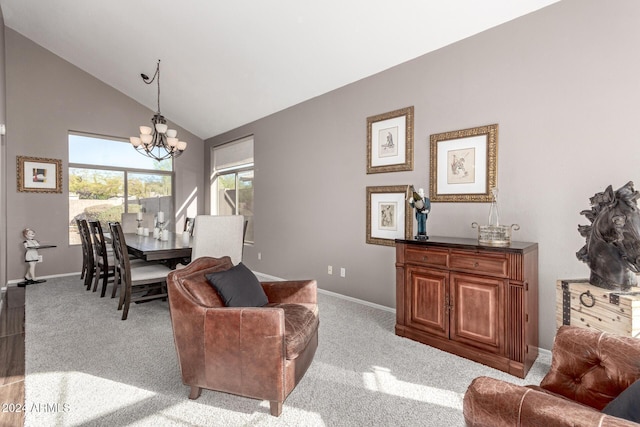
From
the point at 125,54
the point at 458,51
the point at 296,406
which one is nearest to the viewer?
the point at 296,406

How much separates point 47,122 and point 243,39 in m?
4.10

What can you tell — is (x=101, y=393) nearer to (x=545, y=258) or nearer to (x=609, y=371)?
(x=609, y=371)

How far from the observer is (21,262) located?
A: 5152 mm

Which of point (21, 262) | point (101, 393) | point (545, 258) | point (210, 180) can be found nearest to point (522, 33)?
point (545, 258)

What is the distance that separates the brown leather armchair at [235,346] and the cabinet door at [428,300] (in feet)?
4.07

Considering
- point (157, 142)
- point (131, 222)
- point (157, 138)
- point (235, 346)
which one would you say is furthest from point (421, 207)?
point (131, 222)

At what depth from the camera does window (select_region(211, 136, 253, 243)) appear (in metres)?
5.91

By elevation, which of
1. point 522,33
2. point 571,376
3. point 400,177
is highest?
point 522,33

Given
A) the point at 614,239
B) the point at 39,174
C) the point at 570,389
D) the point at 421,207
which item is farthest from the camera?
the point at 39,174

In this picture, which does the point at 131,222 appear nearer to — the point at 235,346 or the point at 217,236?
the point at 217,236

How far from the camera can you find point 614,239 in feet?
6.35

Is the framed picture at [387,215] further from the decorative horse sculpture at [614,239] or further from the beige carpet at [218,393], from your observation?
the decorative horse sculpture at [614,239]

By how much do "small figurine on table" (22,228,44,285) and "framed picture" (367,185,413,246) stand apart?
526cm

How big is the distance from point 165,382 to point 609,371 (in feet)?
8.01
